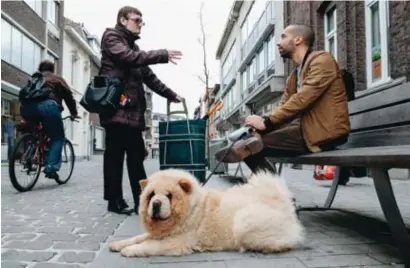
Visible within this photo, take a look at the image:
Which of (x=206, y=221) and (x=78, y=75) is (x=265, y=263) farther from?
(x=78, y=75)

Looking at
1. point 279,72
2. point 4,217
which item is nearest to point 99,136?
point 279,72

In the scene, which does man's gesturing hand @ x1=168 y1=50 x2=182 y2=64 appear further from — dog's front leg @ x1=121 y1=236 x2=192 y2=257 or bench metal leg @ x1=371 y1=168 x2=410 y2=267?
bench metal leg @ x1=371 y1=168 x2=410 y2=267

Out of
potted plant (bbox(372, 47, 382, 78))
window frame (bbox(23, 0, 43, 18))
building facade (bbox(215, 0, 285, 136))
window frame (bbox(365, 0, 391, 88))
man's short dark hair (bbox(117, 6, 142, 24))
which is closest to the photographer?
man's short dark hair (bbox(117, 6, 142, 24))

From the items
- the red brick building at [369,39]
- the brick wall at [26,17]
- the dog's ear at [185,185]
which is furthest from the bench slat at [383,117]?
the brick wall at [26,17]

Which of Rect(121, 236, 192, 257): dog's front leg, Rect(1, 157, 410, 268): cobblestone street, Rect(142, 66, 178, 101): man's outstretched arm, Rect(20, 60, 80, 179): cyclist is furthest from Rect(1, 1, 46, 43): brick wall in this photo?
Rect(121, 236, 192, 257): dog's front leg

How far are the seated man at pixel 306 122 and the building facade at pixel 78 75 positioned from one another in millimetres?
25015

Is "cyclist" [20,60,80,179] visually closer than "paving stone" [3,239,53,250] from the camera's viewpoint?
No

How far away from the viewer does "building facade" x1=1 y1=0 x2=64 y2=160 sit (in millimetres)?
19281

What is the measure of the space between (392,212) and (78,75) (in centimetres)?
3174

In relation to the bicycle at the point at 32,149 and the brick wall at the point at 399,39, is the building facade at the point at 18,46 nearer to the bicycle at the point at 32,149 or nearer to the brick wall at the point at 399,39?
the bicycle at the point at 32,149

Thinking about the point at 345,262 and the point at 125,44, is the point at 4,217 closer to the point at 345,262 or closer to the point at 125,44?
the point at 125,44

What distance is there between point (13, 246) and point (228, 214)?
1.55 metres

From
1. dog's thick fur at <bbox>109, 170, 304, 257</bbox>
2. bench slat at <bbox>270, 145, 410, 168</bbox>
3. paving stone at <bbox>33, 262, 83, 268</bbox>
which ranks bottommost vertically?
paving stone at <bbox>33, 262, 83, 268</bbox>

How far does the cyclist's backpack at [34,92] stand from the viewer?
6289mm
